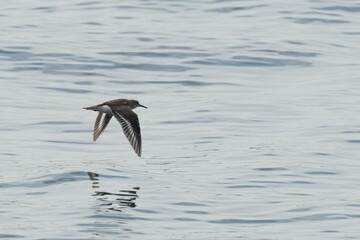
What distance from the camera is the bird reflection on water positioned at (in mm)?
12734

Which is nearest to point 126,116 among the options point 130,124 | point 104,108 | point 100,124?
point 130,124

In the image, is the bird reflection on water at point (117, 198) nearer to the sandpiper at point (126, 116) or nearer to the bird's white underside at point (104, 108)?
the sandpiper at point (126, 116)

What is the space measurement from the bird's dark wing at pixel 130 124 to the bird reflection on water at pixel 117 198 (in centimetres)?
80

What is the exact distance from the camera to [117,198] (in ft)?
43.1

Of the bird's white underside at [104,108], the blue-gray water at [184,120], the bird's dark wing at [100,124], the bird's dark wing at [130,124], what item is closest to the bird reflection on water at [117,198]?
the blue-gray water at [184,120]

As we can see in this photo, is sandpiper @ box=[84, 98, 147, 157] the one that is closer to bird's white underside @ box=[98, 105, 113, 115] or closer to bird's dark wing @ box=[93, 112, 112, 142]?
bird's white underside @ box=[98, 105, 113, 115]

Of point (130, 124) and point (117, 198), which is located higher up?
point (130, 124)

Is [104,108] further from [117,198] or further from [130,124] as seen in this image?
[117,198]

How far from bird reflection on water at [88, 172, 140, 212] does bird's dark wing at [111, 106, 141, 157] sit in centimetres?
80

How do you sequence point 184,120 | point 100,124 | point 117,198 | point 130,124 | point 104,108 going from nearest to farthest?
point 117,198
point 130,124
point 104,108
point 100,124
point 184,120

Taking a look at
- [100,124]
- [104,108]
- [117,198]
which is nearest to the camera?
[117,198]

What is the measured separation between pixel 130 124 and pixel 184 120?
147 inches

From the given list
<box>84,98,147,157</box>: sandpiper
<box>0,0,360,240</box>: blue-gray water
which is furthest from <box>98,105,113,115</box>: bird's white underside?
<box>0,0,360,240</box>: blue-gray water

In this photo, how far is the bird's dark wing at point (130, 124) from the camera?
1438 centimetres
